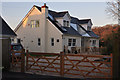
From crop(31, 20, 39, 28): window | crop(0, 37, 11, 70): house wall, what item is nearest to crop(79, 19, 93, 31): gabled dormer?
crop(31, 20, 39, 28): window

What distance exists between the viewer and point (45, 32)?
23.8 meters

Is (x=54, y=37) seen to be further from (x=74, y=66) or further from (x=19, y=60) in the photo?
(x=74, y=66)

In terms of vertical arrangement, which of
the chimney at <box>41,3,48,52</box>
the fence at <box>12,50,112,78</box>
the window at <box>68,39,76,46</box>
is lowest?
the fence at <box>12,50,112,78</box>

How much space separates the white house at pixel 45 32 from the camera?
23.0 metres

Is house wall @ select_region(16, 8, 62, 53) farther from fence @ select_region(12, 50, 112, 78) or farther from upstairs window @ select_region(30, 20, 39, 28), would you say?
fence @ select_region(12, 50, 112, 78)

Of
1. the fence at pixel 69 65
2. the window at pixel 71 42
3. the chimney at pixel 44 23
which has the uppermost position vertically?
the chimney at pixel 44 23

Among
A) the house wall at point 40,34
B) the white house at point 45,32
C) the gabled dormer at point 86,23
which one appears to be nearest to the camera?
the white house at point 45,32

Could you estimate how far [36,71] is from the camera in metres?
9.97

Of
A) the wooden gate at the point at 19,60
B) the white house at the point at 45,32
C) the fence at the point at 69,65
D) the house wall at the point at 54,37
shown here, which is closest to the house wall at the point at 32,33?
the white house at the point at 45,32

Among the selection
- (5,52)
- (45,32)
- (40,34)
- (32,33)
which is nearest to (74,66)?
(5,52)

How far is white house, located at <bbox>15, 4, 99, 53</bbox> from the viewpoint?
75.4 feet

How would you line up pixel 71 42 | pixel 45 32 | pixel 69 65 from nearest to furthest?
1. pixel 69 65
2. pixel 45 32
3. pixel 71 42

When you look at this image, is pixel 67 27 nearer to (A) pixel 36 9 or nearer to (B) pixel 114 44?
(A) pixel 36 9

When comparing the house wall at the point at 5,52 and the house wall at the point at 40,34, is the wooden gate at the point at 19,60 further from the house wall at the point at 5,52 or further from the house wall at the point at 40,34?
the house wall at the point at 40,34
